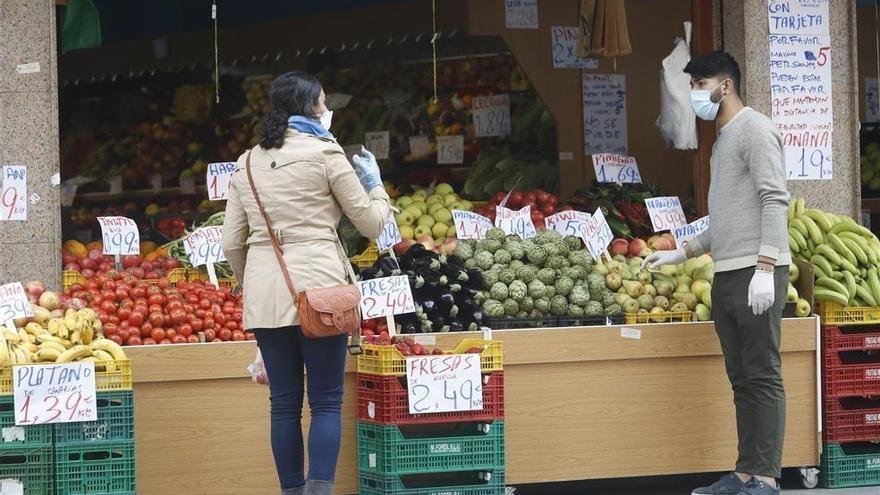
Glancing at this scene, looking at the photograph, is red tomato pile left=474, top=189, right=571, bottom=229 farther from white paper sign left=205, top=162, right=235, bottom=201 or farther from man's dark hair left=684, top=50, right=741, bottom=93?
man's dark hair left=684, top=50, right=741, bottom=93

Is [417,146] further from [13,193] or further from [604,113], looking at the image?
[13,193]

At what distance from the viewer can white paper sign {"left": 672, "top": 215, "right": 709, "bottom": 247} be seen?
27.0 ft

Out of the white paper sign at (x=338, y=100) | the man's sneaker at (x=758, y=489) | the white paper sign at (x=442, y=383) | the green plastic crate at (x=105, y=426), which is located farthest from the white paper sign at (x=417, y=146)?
the green plastic crate at (x=105, y=426)

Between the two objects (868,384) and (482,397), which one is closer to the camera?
(482,397)

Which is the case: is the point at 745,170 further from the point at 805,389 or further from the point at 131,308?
the point at 131,308

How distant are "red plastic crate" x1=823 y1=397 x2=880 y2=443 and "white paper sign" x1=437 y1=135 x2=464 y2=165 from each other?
421cm

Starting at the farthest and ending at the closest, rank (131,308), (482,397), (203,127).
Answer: (203,127) → (131,308) → (482,397)

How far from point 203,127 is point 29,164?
4453 mm

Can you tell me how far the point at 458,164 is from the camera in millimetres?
11266

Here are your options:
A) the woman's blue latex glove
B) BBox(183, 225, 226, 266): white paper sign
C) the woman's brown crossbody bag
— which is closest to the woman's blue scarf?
the woman's blue latex glove

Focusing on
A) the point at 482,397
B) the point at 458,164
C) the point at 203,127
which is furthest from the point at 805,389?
the point at 203,127

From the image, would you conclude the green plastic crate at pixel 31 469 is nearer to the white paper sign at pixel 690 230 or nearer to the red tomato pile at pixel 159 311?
the red tomato pile at pixel 159 311

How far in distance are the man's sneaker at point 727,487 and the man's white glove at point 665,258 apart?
120 centimetres

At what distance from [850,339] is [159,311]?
11.7ft
